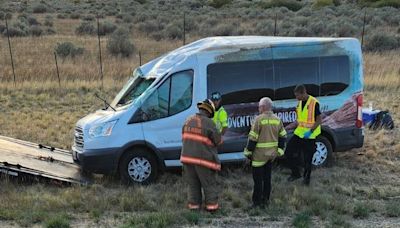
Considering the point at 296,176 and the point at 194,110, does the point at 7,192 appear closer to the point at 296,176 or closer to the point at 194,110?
the point at 194,110

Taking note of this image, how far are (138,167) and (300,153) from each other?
2.83m

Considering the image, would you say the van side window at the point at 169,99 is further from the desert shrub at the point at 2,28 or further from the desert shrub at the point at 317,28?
the desert shrub at the point at 2,28

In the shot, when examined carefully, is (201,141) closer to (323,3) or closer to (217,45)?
(217,45)

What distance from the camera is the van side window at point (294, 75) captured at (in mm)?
10445

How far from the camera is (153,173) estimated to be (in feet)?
32.1

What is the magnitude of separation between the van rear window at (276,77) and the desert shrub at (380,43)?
18.7 m

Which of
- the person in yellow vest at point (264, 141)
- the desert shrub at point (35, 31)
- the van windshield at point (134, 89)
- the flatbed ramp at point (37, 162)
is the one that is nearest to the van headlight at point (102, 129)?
the van windshield at point (134, 89)

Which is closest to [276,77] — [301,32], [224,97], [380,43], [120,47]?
[224,97]

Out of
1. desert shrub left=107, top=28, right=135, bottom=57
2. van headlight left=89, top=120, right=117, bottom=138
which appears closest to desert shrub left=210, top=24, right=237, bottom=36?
desert shrub left=107, top=28, right=135, bottom=57

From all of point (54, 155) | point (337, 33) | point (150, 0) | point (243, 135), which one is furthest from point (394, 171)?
point (150, 0)

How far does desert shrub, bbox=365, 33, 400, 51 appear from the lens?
2845 cm

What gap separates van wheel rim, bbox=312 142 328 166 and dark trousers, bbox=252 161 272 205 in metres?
2.65

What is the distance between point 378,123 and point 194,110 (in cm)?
570

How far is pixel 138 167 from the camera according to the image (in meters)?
9.71
